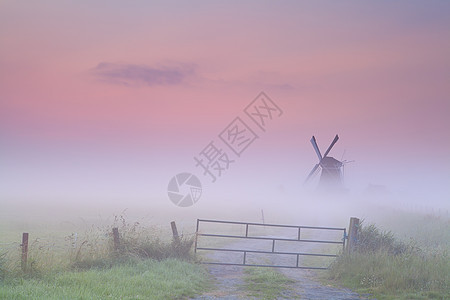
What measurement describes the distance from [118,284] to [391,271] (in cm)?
744

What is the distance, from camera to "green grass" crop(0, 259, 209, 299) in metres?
8.84

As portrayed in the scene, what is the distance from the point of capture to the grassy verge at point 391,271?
11.5 m

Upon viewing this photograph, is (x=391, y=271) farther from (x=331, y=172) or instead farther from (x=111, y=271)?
(x=331, y=172)

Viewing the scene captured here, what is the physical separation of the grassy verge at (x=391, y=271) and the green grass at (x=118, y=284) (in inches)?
179

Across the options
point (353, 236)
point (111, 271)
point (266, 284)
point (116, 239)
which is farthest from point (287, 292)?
point (116, 239)

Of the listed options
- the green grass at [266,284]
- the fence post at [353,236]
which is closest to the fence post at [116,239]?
the green grass at [266,284]

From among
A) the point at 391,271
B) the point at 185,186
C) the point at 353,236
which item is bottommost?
the point at 185,186

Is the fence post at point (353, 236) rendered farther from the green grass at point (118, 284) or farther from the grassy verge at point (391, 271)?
the green grass at point (118, 284)

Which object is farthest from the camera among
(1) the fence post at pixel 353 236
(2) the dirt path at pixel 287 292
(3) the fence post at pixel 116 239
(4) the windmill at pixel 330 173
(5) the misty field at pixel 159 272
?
(4) the windmill at pixel 330 173

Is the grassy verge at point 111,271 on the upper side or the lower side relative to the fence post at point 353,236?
lower

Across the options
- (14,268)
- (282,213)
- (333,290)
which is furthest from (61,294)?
(282,213)

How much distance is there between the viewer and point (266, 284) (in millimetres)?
12516

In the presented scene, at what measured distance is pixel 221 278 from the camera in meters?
13.7

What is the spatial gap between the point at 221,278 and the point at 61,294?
596 centimetres
